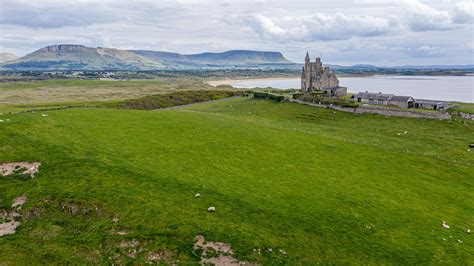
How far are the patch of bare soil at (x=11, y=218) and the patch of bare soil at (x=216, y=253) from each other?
38.9ft

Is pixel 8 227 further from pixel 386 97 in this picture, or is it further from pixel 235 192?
pixel 386 97

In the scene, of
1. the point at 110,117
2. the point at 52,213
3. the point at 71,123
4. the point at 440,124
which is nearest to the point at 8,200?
the point at 52,213

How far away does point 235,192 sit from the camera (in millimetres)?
26984

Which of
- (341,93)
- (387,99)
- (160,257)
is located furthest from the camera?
(341,93)

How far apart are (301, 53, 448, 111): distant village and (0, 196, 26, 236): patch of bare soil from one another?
81073 millimetres

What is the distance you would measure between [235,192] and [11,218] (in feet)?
50.0

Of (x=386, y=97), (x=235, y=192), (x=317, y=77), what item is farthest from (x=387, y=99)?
(x=235, y=192)

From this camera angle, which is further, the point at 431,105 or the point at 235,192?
the point at 431,105

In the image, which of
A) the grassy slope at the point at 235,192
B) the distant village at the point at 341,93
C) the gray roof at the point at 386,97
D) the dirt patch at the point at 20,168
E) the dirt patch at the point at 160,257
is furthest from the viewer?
the gray roof at the point at 386,97

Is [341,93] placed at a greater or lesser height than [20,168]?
greater

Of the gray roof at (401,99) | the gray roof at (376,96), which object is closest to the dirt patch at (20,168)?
the gray roof at (401,99)

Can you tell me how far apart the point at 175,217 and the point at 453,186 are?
27.7 meters

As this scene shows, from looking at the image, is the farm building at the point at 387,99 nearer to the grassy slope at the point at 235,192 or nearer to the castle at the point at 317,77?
the castle at the point at 317,77

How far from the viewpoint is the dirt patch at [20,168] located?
92.8ft
